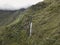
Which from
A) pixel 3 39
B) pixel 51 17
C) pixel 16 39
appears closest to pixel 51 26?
pixel 51 17

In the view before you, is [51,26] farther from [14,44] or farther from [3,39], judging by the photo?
[3,39]

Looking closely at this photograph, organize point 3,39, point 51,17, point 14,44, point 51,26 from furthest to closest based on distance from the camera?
point 3,39, point 14,44, point 51,17, point 51,26

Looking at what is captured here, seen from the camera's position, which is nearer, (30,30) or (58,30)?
(58,30)

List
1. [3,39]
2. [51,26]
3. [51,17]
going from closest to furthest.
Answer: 1. [51,26]
2. [51,17]
3. [3,39]

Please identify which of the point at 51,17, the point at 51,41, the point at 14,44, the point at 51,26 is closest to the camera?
the point at 51,41

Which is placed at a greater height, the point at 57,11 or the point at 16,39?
the point at 57,11

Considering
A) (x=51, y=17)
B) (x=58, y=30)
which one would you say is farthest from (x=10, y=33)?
(x=58, y=30)

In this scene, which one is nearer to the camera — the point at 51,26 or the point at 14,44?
the point at 51,26

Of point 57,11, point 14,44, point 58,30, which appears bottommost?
point 14,44

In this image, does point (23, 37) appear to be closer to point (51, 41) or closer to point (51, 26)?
point (51, 26)
